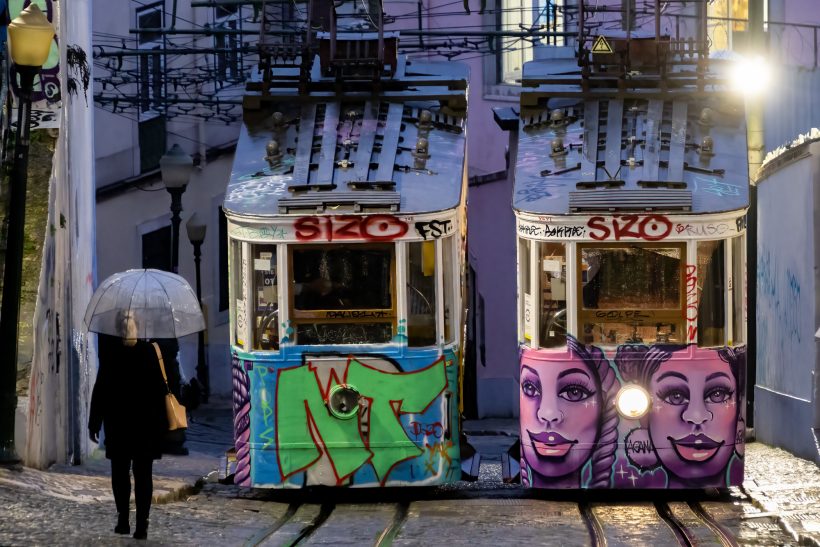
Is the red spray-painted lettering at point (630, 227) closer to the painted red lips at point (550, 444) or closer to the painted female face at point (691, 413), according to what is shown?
the painted female face at point (691, 413)

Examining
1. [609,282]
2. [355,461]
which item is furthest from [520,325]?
[355,461]

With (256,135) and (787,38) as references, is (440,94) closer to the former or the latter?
(256,135)

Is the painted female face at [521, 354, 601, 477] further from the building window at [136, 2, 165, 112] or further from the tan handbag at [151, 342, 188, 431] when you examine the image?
the building window at [136, 2, 165, 112]

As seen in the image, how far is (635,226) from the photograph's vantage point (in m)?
13.8

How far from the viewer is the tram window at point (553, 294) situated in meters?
14.0

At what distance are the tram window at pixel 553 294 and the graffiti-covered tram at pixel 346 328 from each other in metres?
0.73

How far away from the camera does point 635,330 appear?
1389 centimetres

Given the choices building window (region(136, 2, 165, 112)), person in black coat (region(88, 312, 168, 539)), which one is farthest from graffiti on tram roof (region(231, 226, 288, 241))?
building window (region(136, 2, 165, 112))

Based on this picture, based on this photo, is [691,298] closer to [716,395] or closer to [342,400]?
[716,395]

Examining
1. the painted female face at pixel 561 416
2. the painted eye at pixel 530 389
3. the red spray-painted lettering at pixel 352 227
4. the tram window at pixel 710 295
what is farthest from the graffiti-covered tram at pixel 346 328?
the tram window at pixel 710 295

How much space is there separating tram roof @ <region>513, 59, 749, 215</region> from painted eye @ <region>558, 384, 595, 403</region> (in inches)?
55.0

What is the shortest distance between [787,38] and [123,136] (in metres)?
13.7

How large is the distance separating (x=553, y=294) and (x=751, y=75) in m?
5.57

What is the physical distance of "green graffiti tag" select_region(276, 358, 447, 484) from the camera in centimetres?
1390
